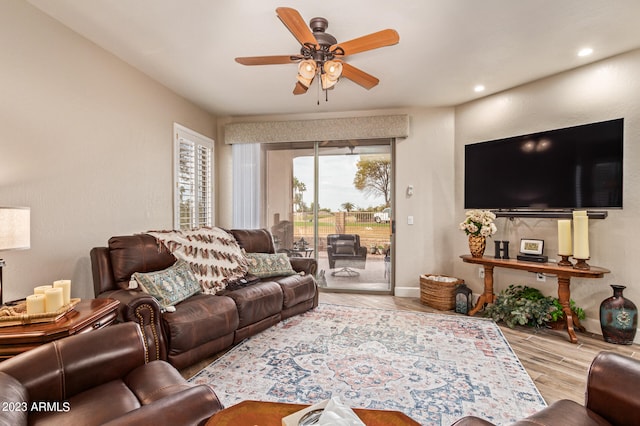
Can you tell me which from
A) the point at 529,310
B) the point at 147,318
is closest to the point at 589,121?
the point at 529,310

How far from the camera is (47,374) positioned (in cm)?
119

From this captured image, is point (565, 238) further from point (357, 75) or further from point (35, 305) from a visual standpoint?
point (35, 305)

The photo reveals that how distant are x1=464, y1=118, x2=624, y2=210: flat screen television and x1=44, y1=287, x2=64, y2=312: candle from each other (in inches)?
164

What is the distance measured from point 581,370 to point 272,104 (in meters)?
4.29

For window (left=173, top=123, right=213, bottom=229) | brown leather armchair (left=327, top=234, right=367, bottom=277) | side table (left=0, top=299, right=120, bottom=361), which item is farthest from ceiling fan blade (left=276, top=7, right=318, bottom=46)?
brown leather armchair (left=327, top=234, right=367, bottom=277)

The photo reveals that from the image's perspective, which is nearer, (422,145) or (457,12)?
(457,12)

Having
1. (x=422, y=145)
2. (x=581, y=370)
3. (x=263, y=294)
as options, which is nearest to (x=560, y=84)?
(x=422, y=145)

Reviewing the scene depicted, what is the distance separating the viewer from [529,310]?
3.28 meters

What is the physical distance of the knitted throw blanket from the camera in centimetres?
299

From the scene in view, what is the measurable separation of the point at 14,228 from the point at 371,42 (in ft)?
7.84

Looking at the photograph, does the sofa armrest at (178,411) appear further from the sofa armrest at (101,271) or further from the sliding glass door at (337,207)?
the sliding glass door at (337,207)

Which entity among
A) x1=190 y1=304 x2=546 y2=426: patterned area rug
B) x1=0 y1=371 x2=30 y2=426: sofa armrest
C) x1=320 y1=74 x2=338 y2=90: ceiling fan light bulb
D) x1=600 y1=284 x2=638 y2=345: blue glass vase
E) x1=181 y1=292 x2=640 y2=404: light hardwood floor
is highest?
x1=320 y1=74 x2=338 y2=90: ceiling fan light bulb

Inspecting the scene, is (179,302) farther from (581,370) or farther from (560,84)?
(560,84)

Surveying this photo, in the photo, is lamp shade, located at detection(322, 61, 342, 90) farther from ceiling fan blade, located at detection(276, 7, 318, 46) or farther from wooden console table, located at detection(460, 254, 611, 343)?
wooden console table, located at detection(460, 254, 611, 343)
